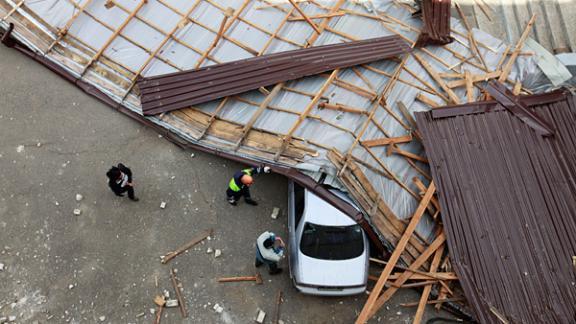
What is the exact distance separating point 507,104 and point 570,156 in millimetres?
1802

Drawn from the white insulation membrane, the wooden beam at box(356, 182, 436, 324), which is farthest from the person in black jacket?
the wooden beam at box(356, 182, 436, 324)

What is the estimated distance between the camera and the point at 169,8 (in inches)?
471

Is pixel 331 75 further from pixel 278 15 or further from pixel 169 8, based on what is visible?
pixel 169 8

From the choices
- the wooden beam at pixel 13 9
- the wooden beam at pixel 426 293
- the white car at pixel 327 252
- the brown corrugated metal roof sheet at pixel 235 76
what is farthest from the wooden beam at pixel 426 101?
the wooden beam at pixel 13 9

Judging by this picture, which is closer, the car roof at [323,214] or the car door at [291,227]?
the car roof at [323,214]

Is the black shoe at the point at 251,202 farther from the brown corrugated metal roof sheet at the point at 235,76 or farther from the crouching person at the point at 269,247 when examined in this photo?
the brown corrugated metal roof sheet at the point at 235,76

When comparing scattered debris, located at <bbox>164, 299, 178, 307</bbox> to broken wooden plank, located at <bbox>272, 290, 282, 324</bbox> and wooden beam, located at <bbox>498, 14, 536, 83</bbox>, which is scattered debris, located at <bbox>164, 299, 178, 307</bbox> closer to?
broken wooden plank, located at <bbox>272, 290, 282, 324</bbox>

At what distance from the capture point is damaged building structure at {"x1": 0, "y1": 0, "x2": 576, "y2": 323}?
9656 millimetres

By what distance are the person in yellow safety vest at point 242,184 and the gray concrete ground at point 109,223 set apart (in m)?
0.31

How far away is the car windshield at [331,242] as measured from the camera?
31.4 ft

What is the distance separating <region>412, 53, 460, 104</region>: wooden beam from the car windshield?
420cm

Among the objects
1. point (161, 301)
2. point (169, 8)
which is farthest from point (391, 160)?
point (169, 8)

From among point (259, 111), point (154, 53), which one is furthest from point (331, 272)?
point (154, 53)

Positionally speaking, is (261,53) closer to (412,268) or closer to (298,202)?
(298,202)
